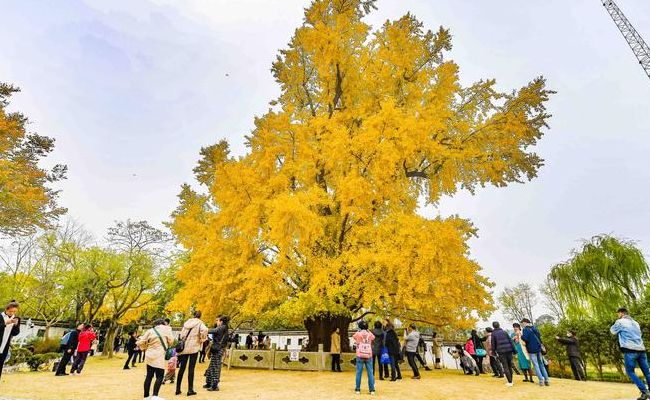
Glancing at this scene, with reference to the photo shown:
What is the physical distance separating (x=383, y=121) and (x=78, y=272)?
25492 millimetres

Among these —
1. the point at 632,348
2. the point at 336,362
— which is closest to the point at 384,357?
the point at 336,362

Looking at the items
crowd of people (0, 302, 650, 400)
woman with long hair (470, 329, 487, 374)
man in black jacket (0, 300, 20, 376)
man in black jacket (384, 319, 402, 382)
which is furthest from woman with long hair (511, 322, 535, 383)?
man in black jacket (0, 300, 20, 376)

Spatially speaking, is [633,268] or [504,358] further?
[633,268]

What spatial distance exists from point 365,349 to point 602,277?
58.0 feet

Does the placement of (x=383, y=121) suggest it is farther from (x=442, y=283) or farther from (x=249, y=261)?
(x=249, y=261)

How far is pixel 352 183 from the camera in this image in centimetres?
1210

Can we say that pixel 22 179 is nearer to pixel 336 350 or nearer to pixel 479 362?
pixel 336 350

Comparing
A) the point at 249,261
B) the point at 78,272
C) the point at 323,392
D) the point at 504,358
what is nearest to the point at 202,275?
the point at 249,261

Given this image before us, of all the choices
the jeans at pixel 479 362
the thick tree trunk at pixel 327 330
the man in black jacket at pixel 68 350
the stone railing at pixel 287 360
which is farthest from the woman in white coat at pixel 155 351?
the jeans at pixel 479 362

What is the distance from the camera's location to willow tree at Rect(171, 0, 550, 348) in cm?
1162

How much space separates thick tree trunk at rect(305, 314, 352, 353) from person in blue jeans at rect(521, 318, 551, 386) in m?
6.82

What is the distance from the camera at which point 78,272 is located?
25672mm

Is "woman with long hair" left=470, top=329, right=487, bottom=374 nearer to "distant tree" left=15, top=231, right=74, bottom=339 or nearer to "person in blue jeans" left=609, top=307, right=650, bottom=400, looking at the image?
"person in blue jeans" left=609, top=307, right=650, bottom=400

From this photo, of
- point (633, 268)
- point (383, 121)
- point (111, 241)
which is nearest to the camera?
point (383, 121)
